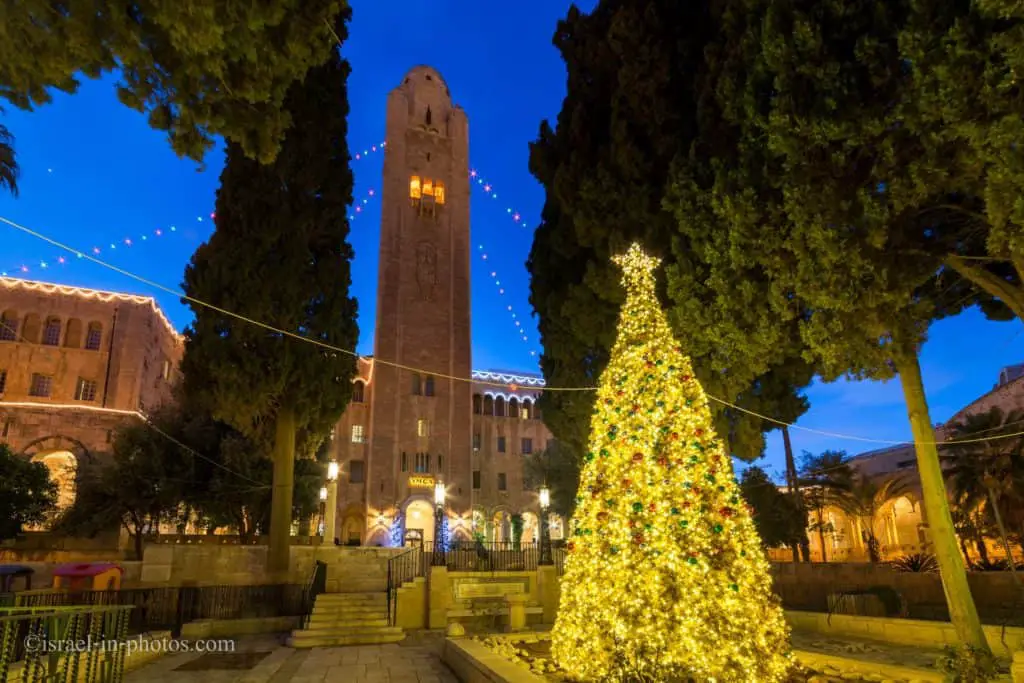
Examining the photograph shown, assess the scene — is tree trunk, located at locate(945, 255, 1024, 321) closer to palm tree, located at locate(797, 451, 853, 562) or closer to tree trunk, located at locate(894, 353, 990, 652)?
tree trunk, located at locate(894, 353, 990, 652)

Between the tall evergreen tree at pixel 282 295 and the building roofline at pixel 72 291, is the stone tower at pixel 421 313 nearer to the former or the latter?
the building roofline at pixel 72 291

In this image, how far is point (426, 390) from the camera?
38.7 m

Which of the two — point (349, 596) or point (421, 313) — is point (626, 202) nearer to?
point (349, 596)

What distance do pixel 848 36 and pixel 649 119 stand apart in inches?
178

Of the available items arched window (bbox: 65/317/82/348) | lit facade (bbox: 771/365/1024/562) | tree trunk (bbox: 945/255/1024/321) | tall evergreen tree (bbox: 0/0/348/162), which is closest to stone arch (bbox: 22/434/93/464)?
arched window (bbox: 65/317/82/348)

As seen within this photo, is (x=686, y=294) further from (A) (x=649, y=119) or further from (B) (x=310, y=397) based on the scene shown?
(B) (x=310, y=397)

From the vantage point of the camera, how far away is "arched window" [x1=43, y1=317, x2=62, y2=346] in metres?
33.8

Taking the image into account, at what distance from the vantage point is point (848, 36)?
7812mm

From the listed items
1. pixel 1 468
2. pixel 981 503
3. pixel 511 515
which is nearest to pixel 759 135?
pixel 981 503

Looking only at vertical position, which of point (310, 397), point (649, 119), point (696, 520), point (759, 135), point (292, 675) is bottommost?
point (292, 675)

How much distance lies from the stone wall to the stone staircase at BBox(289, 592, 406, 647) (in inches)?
331

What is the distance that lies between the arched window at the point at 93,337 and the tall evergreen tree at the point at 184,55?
110ft

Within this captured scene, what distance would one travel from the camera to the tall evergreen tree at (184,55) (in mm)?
5428

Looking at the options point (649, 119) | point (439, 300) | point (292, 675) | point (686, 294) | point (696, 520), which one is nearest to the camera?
point (696, 520)
